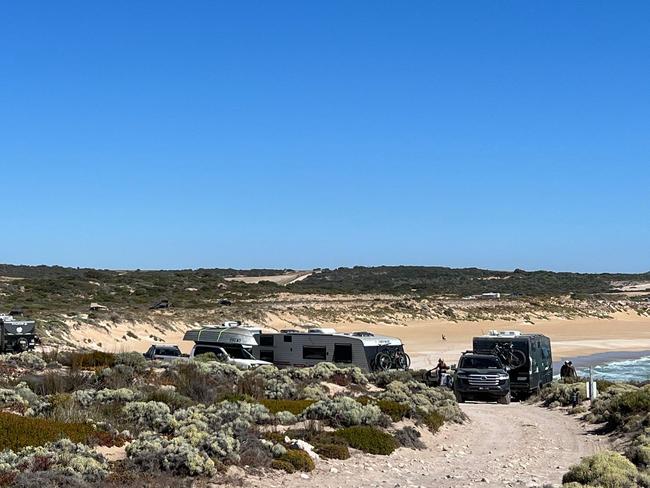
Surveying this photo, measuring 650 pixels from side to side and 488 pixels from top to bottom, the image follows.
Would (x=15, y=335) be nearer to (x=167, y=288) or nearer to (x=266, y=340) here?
(x=266, y=340)

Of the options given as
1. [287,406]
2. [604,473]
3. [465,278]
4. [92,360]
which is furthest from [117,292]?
[465,278]

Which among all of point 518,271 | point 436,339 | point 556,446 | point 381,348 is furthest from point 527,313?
point 518,271

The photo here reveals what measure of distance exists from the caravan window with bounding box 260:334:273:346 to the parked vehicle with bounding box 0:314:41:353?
1000cm

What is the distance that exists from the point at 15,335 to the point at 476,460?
74.1ft

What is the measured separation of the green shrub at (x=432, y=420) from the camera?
16875mm

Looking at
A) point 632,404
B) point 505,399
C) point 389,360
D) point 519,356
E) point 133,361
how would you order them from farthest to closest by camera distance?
1. point 389,360
2. point 519,356
3. point 505,399
4. point 133,361
5. point 632,404

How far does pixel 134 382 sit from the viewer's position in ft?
61.8

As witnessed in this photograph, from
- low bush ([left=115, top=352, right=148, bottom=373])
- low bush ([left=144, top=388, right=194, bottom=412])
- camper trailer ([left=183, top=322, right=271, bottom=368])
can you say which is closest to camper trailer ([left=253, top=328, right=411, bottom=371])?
camper trailer ([left=183, top=322, right=271, bottom=368])

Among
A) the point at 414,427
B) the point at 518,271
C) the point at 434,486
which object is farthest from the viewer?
the point at 518,271

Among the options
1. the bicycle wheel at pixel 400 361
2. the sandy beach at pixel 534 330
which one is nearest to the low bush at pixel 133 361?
the bicycle wheel at pixel 400 361

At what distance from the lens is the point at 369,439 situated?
1406cm

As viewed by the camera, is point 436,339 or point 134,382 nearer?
point 134,382

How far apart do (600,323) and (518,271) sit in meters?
106

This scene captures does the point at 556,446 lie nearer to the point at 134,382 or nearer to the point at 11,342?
the point at 134,382
